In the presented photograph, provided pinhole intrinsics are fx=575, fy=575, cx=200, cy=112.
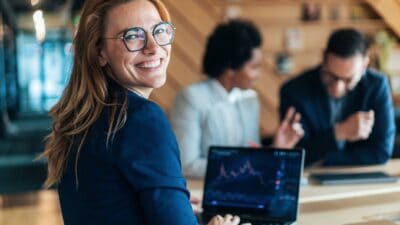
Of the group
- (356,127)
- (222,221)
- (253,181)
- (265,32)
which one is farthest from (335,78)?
(265,32)

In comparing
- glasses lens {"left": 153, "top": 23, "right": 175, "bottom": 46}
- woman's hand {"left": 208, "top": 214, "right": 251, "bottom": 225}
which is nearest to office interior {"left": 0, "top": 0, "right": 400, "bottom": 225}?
woman's hand {"left": 208, "top": 214, "right": 251, "bottom": 225}

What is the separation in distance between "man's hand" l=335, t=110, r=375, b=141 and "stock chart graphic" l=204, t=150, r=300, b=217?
0.74 metres

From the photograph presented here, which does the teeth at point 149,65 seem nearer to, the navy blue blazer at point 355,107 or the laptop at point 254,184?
the laptop at point 254,184

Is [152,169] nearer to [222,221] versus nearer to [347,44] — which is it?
[222,221]

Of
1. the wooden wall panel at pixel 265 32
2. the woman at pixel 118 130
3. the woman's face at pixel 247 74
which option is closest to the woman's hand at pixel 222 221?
the woman at pixel 118 130

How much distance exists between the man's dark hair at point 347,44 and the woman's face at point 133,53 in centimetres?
134

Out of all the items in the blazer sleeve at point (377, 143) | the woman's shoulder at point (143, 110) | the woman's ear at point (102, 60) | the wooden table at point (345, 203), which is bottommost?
the wooden table at point (345, 203)

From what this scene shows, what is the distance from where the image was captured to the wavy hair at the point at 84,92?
4.08 ft

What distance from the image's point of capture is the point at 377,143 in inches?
99.2

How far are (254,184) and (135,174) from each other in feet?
2.02

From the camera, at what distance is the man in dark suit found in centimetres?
239

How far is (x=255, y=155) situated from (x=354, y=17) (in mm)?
3846

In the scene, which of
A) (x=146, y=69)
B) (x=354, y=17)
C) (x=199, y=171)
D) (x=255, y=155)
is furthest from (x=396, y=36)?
(x=146, y=69)

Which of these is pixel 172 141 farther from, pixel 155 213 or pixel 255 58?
pixel 255 58
